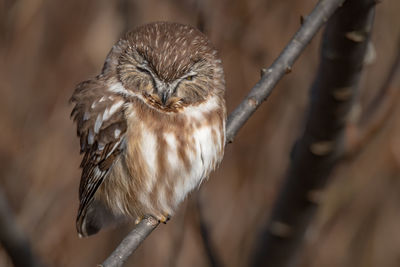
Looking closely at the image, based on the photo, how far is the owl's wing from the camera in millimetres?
3400

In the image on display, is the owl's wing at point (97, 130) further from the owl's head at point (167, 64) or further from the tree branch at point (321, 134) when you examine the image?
the tree branch at point (321, 134)

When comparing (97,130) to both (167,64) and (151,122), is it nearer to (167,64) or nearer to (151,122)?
(151,122)

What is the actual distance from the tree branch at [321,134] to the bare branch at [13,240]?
1.45 m

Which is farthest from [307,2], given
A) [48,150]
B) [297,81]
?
[48,150]

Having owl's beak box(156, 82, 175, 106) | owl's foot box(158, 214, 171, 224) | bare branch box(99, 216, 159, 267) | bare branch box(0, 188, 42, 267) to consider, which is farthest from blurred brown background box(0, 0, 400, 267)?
bare branch box(0, 188, 42, 267)

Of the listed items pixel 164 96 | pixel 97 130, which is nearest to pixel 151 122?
pixel 164 96

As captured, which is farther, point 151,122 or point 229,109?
point 229,109

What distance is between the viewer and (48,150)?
16.4 feet

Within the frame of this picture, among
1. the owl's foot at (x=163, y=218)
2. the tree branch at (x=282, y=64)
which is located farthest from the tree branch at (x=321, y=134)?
the owl's foot at (x=163, y=218)

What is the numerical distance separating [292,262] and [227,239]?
1.82m

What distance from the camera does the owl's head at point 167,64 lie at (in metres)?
3.37

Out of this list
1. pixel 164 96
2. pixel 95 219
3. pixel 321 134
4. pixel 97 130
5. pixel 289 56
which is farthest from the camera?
pixel 95 219

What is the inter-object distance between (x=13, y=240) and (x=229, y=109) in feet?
9.78

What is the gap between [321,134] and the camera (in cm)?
312
